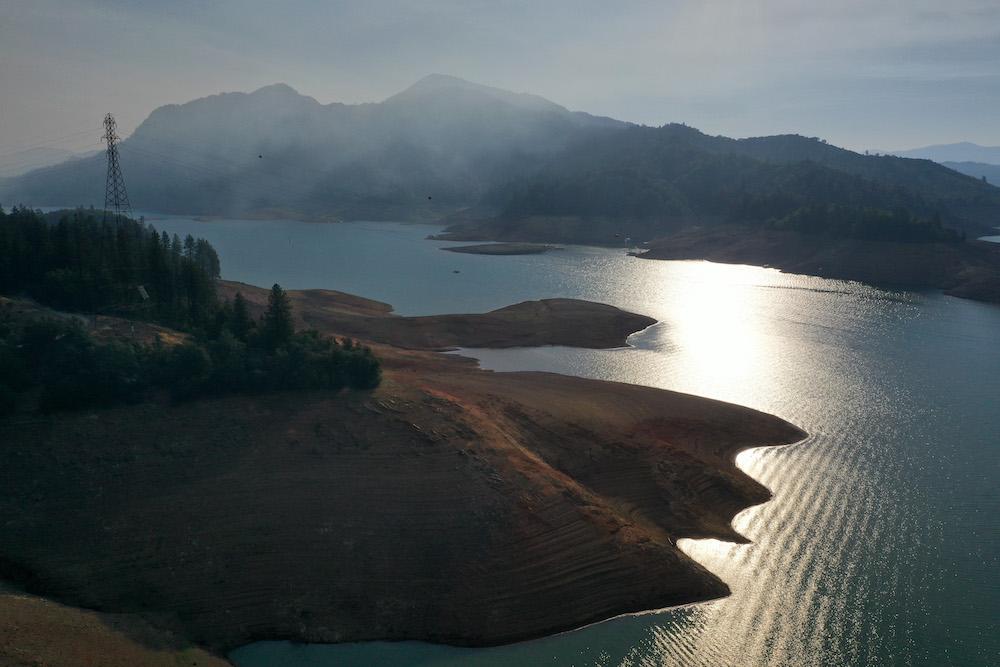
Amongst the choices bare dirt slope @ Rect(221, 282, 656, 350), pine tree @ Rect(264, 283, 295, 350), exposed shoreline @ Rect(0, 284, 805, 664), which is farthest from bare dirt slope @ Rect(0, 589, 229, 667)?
bare dirt slope @ Rect(221, 282, 656, 350)

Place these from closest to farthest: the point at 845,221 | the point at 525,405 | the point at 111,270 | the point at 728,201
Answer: the point at 525,405 → the point at 111,270 → the point at 845,221 → the point at 728,201

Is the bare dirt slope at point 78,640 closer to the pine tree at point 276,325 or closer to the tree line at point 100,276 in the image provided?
the pine tree at point 276,325

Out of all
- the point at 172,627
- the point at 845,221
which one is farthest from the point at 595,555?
the point at 845,221

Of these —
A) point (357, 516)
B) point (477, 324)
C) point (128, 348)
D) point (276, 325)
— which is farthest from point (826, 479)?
point (477, 324)

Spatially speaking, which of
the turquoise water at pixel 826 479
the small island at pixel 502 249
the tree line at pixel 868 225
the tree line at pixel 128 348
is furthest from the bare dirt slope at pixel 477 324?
the tree line at pixel 868 225

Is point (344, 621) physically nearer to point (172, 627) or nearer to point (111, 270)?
point (172, 627)

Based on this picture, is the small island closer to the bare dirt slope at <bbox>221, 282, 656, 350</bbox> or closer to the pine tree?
the bare dirt slope at <bbox>221, 282, 656, 350</bbox>

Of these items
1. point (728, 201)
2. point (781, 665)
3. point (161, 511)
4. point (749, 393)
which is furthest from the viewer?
point (728, 201)
